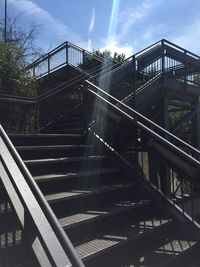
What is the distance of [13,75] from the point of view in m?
11.5

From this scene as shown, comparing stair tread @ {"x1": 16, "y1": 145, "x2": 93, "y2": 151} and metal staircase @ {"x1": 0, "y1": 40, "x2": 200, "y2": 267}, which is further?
stair tread @ {"x1": 16, "y1": 145, "x2": 93, "y2": 151}

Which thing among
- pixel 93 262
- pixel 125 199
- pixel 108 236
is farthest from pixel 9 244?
pixel 125 199

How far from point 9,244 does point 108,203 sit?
2.02 meters

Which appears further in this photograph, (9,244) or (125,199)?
(125,199)

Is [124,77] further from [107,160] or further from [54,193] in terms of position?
[54,193]

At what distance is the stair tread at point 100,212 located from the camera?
182 inches

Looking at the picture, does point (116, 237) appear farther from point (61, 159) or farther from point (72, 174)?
point (61, 159)

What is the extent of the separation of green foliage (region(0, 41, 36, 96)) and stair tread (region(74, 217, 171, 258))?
22.7ft

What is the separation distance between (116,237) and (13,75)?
774 cm

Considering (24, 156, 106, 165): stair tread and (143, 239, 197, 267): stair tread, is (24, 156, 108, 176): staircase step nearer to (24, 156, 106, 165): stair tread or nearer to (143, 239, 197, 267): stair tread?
(24, 156, 106, 165): stair tread

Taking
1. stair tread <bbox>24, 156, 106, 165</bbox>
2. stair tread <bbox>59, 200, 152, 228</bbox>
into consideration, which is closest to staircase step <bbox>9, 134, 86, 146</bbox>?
stair tread <bbox>24, 156, 106, 165</bbox>

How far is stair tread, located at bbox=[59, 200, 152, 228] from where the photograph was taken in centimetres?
462

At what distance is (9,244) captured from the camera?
3.85m

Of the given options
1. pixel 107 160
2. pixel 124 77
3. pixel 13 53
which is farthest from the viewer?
pixel 13 53
